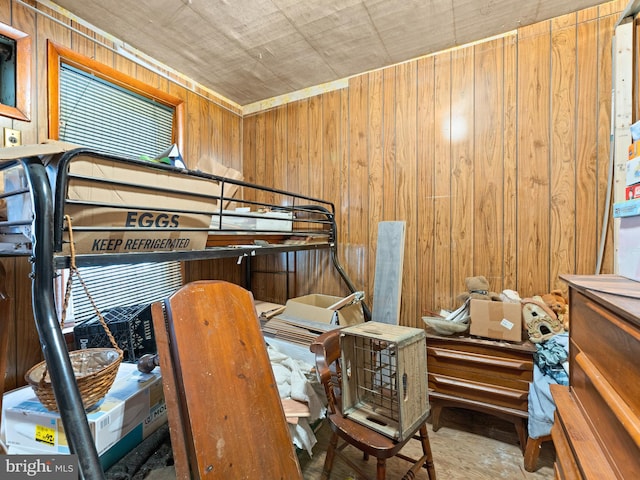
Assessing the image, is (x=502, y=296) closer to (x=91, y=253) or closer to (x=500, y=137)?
(x=500, y=137)

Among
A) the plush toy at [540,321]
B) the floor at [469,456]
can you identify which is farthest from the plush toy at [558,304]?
the floor at [469,456]

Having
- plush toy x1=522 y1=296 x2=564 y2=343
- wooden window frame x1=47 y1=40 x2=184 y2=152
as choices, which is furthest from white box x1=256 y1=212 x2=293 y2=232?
plush toy x1=522 y1=296 x2=564 y2=343

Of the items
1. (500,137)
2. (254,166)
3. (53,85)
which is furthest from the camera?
(254,166)

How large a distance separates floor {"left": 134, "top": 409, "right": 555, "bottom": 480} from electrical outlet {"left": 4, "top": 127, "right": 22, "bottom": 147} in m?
2.25

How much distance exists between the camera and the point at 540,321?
1741mm

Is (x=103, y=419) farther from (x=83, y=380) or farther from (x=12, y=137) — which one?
(x=12, y=137)

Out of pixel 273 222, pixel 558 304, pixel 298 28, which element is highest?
pixel 298 28

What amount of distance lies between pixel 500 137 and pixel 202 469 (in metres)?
2.39

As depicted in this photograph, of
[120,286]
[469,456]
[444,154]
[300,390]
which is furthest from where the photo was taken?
[444,154]

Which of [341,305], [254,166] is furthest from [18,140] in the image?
[341,305]

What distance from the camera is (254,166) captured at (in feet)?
10.2

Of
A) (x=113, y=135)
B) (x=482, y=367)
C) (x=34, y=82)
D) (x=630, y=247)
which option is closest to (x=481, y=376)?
(x=482, y=367)

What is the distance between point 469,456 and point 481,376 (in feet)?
1.41

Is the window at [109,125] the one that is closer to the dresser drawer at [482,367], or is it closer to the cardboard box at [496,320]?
the dresser drawer at [482,367]
